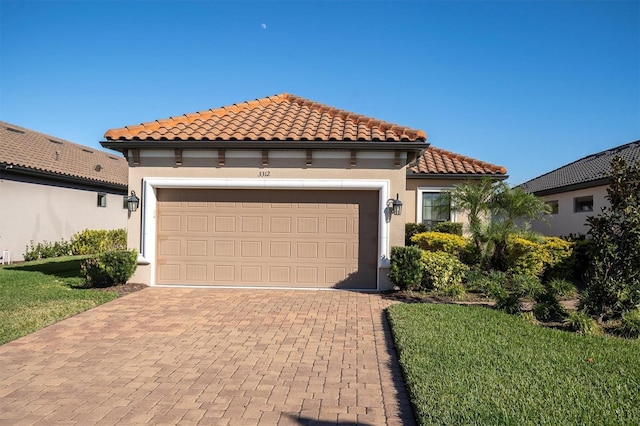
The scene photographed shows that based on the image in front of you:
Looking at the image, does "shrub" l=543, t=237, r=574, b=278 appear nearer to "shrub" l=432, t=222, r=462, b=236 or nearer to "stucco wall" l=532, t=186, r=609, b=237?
"shrub" l=432, t=222, r=462, b=236

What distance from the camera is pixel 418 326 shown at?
721 cm

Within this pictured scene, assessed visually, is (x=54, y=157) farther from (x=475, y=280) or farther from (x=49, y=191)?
(x=475, y=280)

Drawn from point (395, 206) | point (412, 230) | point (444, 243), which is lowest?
point (444, 243)

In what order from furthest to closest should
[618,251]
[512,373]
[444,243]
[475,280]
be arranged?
[444,243] → [475,280] → [618,251] → [512,373]

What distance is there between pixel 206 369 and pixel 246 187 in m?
6.45

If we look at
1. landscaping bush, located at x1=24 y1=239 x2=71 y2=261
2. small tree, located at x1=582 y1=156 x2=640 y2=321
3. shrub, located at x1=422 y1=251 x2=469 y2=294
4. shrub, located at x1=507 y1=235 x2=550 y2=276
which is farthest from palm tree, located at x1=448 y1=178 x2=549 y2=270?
landscaping bush, located at x1=24 y1=239 x2=71 y2=261

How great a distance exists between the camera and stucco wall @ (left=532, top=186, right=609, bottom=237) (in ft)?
54.9

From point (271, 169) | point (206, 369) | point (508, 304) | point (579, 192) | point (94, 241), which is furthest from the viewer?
point (94, 241)

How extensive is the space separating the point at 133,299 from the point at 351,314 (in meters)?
4.61

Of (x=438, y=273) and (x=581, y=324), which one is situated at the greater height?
(x=438, y=273)

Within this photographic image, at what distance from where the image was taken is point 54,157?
20.4m

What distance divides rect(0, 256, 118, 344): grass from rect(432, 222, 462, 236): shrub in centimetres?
1012

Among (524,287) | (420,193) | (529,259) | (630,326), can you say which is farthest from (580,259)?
(630,326)

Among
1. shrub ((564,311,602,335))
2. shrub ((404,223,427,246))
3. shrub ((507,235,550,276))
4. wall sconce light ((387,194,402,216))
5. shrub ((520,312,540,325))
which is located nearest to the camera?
shrub ((564,311,602,335))
